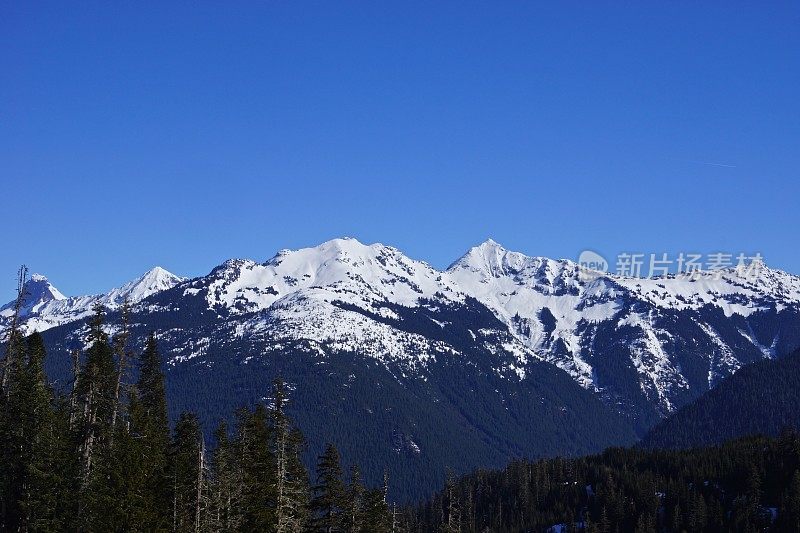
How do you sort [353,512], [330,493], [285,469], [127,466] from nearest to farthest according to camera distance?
[127,466]
[285,469]
[330,493]
[353,512]

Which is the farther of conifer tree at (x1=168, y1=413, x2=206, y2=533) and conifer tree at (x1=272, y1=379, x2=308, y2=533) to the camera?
conifer tree at (x1=272, y1=379, x2=308, y2=533)

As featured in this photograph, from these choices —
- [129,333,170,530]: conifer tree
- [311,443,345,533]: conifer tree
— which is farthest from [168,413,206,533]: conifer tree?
[311,443,345,533]: conifer tree

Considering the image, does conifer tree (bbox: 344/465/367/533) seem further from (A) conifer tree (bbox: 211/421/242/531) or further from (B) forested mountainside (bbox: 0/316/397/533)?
(A) conifer tree (bbox: 211/421/242/531)

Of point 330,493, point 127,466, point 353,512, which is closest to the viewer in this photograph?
point 127,466

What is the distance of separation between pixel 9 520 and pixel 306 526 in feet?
76.9

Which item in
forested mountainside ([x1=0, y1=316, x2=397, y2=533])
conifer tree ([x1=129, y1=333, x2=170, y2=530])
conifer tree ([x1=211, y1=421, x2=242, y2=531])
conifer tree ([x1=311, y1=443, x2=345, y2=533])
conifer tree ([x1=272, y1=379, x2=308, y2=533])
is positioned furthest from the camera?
conifer tree ([x1=311, y1=443, x2=345, y2=533])

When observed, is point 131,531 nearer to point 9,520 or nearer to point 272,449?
point 9,520

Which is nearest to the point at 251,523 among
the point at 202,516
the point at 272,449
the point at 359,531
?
the point at 202,516

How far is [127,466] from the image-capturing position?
62.9 meters

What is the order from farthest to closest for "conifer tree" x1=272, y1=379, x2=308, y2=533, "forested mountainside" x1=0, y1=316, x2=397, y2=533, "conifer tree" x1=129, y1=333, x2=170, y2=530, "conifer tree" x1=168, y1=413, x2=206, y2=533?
"conifer tree" x1=272, y1=379, x2=308, y2=533 → "conifer tree" x1=168, y1=413, x2=206, y2=533 → "conifer tree" x1=129, y1=333, x2=170, y2=530 → "forested mountainside" x1=0, y1=316, x2=397, y2=533

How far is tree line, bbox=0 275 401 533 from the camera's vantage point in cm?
6275

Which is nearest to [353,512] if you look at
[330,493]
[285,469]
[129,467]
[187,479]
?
[330,493]

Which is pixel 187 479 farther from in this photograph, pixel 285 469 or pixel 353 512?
pixel 353 512

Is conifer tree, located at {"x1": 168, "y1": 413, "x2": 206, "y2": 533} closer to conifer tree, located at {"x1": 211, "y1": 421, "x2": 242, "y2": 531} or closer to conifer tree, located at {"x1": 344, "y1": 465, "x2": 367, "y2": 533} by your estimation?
conifer tree, located at {"x1": 211, "y1": 421, "x2": 242, "y2": 531}
